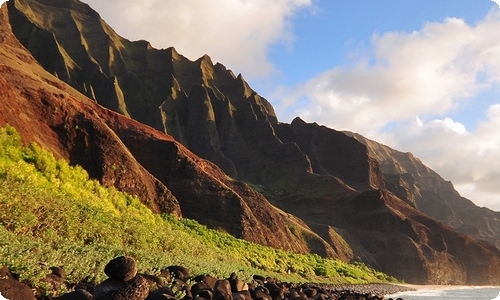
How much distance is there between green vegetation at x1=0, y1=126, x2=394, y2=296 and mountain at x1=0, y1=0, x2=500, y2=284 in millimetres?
3736

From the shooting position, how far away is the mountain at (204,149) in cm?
4603

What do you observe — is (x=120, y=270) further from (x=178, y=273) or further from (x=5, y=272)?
(x=178, y=273)

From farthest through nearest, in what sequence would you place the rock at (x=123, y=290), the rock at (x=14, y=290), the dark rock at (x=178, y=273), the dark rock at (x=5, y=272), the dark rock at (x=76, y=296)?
the dark rock at (x=178, y=273)
the dark rock at (x=5, y=272)
the dark rock at (x=76, y=296)
the rock at (x=123, y=290)
the rock at (x=14, y=290)

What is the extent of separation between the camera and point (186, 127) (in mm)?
128125

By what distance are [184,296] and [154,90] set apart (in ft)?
428

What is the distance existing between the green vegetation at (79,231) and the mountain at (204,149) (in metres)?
3.74

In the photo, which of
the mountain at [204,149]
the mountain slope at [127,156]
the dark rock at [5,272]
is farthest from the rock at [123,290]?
the mountain at [204,149]

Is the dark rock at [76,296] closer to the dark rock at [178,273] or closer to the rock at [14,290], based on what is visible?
the rock at [14,290]

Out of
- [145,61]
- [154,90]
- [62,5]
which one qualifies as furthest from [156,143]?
[62,5]

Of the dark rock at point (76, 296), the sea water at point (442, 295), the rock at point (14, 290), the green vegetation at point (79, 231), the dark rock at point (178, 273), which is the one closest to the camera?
the rock at point (14, 290)

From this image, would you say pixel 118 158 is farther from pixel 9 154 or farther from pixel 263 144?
pixel 263 144

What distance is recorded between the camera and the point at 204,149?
401ft

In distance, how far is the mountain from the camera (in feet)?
151

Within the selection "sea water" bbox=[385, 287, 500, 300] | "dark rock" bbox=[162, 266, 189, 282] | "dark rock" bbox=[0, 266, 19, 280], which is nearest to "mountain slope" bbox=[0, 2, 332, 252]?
"sea water" bbox=[385, 287, 500, 300]
